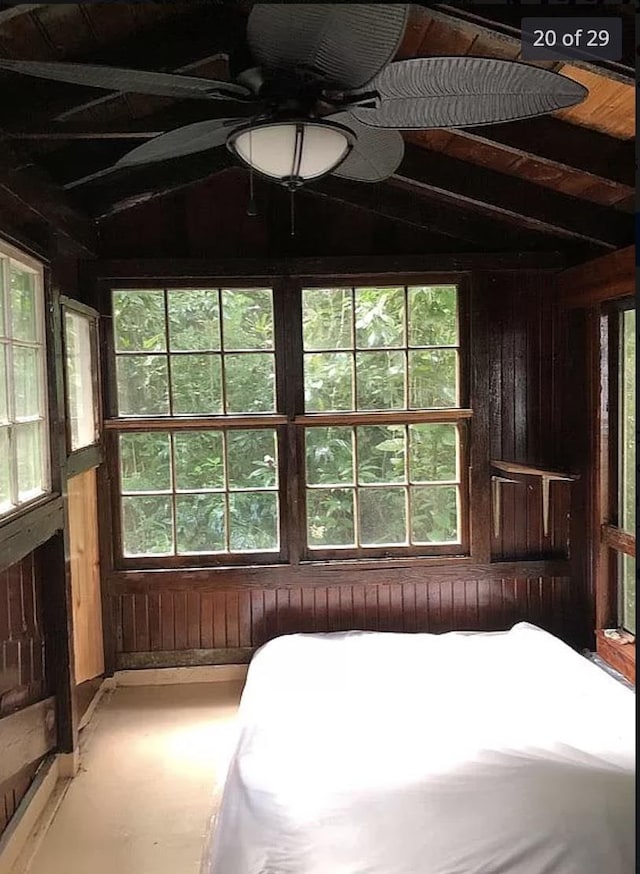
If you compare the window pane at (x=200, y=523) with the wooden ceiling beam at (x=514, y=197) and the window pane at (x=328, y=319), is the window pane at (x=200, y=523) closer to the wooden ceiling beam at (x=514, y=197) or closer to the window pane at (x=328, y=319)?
the window pane at (x=328, y=319)

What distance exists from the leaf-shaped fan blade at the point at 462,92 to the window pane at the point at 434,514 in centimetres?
238

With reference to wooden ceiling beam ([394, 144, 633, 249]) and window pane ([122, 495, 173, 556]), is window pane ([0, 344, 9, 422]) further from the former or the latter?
wooden ceiling beam ([394, 144, 633, 249])

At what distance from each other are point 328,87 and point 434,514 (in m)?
2.65

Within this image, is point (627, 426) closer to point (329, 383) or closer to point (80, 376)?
point (329, 383)

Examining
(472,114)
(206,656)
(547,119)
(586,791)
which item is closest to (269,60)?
(472,114)

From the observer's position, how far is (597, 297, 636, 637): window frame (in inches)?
139

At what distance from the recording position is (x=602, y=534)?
362 centimetres

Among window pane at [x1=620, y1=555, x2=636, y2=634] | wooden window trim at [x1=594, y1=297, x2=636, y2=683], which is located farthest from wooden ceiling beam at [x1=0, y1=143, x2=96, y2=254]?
window pane at [x1=620, y1=555, x2=636, y2=634]

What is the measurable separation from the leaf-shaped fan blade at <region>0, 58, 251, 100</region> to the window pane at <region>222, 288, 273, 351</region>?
208cm

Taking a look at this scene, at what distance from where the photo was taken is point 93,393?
12.2 feet

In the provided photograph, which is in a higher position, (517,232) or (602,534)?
(517,232)

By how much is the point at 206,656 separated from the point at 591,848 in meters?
2.43

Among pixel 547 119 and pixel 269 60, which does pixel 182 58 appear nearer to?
pixel 269 60

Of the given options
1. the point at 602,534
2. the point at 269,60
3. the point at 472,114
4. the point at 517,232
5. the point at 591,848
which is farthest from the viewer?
the point at 517,232
